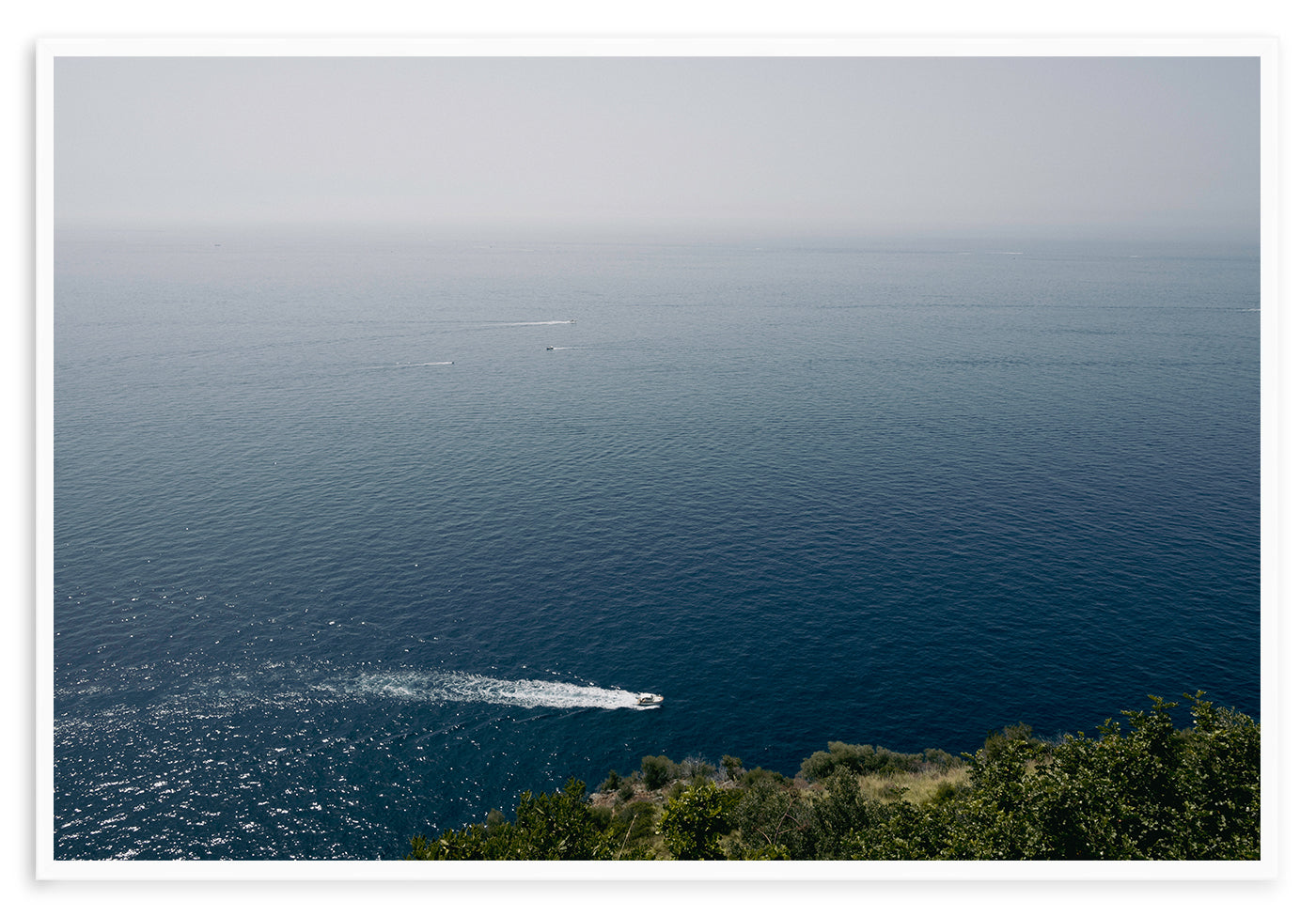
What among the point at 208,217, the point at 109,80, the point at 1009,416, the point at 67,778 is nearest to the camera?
the point at 109,80

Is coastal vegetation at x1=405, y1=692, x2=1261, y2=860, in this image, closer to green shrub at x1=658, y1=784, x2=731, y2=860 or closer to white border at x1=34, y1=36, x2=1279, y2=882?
green shrub at x1=658, y1=784, x2=731, y2=860

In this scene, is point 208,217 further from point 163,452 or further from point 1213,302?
point 1213,302

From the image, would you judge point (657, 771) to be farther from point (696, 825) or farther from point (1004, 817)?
point (1004, 817)

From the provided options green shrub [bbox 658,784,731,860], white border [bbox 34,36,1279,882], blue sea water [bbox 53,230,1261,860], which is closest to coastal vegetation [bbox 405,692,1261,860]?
green shrub [bbox 658,784,731,860]
